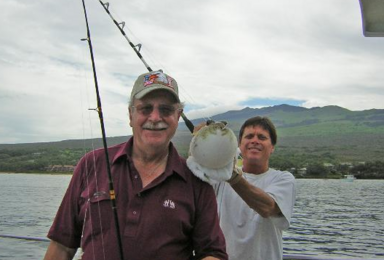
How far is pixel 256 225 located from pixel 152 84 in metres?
1.60

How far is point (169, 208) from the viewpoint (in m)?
2.91

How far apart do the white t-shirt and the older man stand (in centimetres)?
89

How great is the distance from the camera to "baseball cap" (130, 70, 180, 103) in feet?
9.93

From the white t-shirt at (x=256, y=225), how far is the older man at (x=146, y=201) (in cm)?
89

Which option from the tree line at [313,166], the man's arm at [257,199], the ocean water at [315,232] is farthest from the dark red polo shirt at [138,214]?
the tree line at [313,166]

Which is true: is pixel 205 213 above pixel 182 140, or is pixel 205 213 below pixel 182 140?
below

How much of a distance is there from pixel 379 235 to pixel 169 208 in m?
35.3

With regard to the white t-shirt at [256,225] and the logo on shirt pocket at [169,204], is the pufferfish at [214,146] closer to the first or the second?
the logo on shirt pocket at [169,204]

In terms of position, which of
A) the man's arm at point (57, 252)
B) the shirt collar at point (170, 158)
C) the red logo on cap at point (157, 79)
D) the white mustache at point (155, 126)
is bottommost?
the man's arm at point (57, 252)

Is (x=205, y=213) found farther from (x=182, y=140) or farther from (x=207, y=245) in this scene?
(x=182, y=140)

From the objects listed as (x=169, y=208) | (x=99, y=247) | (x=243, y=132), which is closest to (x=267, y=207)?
(x=243, y=132)

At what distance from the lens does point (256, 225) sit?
3914 mm

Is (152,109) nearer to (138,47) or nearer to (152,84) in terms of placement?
(152,84)

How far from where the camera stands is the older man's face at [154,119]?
299 cm
